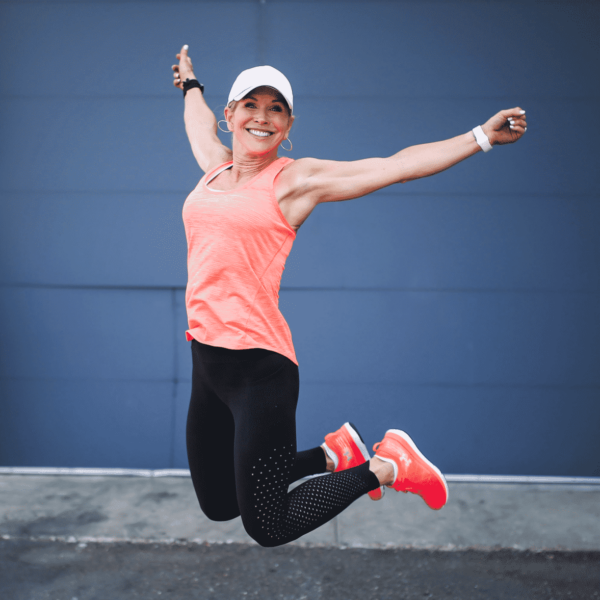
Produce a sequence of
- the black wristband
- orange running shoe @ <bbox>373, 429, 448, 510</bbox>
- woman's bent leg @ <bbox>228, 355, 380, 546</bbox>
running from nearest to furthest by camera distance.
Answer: woman's bent leg @ <bbox>228, 355, 380, 546</bbox>, orange running shoe @ <bbox>373, 429, 448, 510</bbox>, the black wristband

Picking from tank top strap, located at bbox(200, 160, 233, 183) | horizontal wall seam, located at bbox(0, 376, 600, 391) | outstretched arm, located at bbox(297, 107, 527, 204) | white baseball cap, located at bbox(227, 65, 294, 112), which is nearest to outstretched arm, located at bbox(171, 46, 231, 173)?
tank top strap, located at bbox(200, 160, 233, 183)

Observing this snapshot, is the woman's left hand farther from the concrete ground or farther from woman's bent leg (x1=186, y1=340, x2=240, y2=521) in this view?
the concrete ground

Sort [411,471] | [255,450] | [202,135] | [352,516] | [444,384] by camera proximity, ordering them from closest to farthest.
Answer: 1. [255,450]
2. [411,471]
3. [202,135]
4. [352,516]
5. [444,384]

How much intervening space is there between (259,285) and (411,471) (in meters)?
1.05

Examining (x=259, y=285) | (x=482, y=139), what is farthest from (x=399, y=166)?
(x=259, y=285)

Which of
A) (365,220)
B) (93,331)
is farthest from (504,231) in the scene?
(93,331)

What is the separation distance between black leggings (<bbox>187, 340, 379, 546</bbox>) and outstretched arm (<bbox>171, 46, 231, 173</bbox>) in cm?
82

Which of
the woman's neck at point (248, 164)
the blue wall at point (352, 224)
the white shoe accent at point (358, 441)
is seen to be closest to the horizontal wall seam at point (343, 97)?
the blue wall at point (352, 224)

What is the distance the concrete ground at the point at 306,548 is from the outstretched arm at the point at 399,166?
6.73 ft

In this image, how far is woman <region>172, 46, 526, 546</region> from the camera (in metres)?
1.94

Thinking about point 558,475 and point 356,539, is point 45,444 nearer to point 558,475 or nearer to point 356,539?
point 356,539

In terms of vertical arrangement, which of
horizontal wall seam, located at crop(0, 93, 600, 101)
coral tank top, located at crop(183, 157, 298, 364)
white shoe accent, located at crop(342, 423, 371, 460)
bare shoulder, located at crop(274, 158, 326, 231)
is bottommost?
white shoe accent, located at crop(342, 423, 371, 460)

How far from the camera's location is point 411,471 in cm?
234

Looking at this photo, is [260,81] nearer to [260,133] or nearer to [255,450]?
[260,133]
